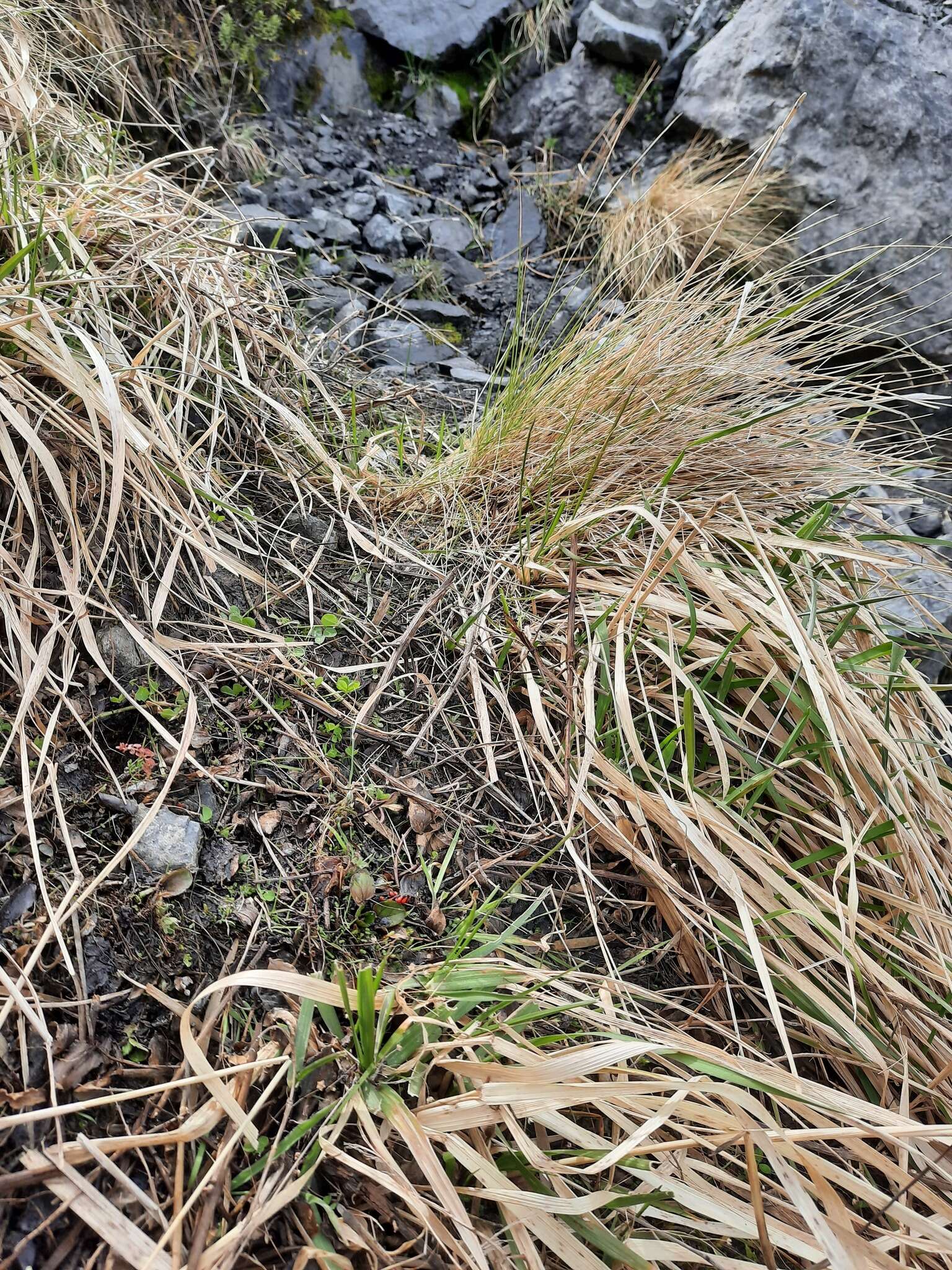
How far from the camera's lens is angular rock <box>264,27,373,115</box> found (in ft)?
9.64

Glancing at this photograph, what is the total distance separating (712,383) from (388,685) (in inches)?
38.6

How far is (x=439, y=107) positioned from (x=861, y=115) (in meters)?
1.63

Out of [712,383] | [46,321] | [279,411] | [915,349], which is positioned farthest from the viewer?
[915,349]

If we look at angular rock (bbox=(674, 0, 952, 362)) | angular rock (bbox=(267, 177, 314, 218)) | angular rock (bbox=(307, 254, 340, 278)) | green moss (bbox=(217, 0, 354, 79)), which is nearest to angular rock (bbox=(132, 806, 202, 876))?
angular rock (bbox=(307, 254, 340, 278))

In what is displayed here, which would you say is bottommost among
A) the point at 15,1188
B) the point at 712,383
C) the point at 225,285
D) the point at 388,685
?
the point at 15,1188

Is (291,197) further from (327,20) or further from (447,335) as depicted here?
(327,20)

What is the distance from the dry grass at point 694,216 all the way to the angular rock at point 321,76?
3.62 ft

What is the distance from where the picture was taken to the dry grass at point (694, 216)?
109 inches

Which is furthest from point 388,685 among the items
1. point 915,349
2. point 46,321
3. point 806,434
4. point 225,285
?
point 915,349

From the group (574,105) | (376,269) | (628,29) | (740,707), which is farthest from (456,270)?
(740,707)

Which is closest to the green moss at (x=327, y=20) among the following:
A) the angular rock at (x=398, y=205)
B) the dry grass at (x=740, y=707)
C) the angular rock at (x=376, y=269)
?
the angular rock at (x=398, y=205)

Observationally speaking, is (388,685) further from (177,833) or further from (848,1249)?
(848,1249)

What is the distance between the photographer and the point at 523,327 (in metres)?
2.35

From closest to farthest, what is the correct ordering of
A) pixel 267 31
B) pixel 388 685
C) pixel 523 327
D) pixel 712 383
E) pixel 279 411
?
pixel 388 685, pixel 279 411, pixel 712 383, pixel 523 327, pixel 267 31
